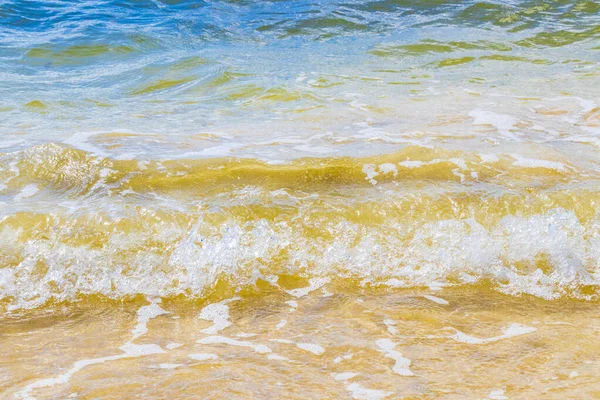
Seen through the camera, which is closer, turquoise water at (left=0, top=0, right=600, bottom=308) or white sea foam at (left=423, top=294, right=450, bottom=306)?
white sea foam at (left=423, top=294, right=450, bottom=306)

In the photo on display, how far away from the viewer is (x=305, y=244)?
3535mm

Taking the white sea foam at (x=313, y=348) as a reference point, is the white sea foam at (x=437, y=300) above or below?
below

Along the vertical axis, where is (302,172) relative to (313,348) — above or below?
above

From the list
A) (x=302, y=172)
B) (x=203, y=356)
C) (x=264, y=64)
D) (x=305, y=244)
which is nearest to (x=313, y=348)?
(x=203, y=356)

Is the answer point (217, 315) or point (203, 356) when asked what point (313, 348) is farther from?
point (217, 315)

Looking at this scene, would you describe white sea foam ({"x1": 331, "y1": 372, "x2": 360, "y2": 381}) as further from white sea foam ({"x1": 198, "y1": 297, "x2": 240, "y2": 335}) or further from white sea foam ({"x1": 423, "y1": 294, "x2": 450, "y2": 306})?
white sea foam ({"x1": 423, "y1": 294, "x2": 450, "y2": 306})

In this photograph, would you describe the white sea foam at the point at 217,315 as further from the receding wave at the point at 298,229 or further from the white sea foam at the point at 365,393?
the white sea foam at the point at 365,393

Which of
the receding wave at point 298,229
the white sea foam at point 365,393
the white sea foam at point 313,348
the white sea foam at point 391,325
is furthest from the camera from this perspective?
the receding wave at point 298,229

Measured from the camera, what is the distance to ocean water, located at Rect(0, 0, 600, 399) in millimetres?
2568

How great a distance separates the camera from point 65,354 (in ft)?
8.92

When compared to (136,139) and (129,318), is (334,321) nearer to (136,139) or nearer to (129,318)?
(129,318)

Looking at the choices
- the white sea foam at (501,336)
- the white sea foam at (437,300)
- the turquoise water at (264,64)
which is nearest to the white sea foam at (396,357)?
the white sea foam at (501,336)

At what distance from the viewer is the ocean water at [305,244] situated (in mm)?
2568

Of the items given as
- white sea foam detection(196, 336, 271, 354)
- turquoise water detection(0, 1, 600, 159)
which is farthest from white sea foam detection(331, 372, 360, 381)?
turquoise water detection(0, 1, 600, 159)
